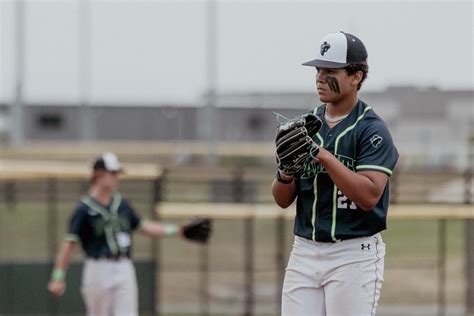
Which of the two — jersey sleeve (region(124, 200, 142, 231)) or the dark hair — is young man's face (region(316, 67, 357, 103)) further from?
jersey sleeve (region(124, 200, 142, 231))

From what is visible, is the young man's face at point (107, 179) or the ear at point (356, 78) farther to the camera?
the young man's face at point (107, 179)

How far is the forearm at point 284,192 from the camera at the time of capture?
151 inches

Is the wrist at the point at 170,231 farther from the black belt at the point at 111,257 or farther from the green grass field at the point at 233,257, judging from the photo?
the green grass field at the point at 233,257

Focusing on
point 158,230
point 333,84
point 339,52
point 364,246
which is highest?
point 339,52

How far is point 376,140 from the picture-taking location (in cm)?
370

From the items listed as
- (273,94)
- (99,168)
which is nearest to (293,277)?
(99,168)

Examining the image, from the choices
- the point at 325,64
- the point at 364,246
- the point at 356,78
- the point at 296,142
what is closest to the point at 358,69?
the point at 356,78

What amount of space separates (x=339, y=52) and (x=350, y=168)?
44 centimetres

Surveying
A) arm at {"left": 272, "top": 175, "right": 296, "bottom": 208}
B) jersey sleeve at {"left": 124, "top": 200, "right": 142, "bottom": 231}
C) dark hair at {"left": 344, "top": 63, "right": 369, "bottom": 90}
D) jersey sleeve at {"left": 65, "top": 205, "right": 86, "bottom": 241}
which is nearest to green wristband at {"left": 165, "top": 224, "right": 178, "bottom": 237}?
jersey sleeve at {"left": 124, "top": 200, "right": 142, "bottom": 231}

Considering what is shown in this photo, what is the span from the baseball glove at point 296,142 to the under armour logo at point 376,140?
242mm

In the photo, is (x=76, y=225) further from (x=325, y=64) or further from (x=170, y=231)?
(x=325, y=64)

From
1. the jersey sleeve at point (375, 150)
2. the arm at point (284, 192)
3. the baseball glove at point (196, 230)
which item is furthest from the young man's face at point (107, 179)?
the jersey sleeve at point (375, 150)

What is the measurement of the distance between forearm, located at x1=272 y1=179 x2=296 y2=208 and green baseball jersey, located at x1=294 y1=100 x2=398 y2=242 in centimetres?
6

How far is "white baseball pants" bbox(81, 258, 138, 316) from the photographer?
7660 millimetres
